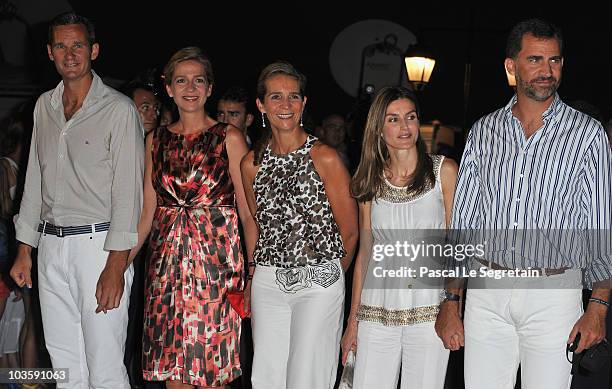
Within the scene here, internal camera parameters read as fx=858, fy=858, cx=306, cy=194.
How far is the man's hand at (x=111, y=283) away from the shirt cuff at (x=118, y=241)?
27 mm

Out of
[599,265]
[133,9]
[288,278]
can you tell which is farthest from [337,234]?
[133,9]

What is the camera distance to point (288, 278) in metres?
3.96

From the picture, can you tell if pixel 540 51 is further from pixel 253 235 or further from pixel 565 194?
pixel 253 235

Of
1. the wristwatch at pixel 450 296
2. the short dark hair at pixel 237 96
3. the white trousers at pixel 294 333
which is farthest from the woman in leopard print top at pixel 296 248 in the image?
the short dark hair at pixel 237 96

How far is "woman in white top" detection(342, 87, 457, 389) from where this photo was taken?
12.2 feet

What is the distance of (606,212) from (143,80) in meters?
3.77

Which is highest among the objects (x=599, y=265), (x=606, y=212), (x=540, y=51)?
(x=540, y=51)

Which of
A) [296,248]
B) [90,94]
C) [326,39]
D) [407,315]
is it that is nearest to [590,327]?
[407,315]

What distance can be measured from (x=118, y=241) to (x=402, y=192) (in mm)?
1316

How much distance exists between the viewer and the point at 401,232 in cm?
383

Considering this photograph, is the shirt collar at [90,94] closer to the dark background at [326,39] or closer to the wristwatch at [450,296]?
the wristwatch at [450,296]

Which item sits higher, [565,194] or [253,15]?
[253,15]

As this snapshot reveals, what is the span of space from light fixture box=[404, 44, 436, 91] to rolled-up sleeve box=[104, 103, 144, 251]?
5.05 m

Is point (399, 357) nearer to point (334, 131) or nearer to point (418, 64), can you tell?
point (334, 131)
